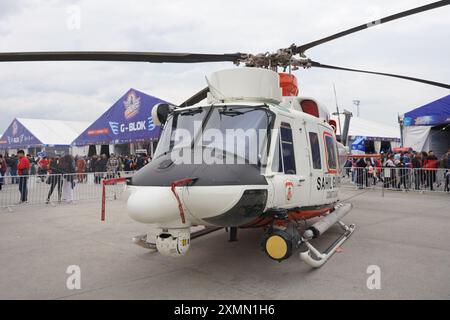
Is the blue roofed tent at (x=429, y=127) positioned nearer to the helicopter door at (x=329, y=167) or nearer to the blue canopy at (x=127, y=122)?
the helicopter door at (x=329, y=167)

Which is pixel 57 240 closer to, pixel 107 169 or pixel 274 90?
pixel 274 90

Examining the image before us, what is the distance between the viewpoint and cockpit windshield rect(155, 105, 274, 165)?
4.58 m

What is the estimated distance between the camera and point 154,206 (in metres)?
3.91

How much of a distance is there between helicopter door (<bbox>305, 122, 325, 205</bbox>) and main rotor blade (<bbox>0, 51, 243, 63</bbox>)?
2132 millimetres

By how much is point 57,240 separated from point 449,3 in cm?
730

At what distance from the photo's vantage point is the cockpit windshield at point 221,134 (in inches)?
180

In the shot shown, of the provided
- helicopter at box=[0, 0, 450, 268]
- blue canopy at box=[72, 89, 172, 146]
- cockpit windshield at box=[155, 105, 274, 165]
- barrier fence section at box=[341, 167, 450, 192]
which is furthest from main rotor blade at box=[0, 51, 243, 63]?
blue canopy at box=[72, 89, 172, 146]

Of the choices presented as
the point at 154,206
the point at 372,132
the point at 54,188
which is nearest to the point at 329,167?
the point at 154,206

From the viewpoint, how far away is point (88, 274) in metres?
4.97

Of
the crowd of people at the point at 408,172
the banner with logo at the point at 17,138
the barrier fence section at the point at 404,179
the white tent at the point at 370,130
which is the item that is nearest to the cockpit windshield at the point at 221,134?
the barrier fence section at the point at 404,179

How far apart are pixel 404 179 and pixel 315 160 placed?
38.6 feet

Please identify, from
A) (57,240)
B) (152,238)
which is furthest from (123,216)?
(152,238)

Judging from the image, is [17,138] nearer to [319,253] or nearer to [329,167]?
[329,167]

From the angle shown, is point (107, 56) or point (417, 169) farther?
point (417, 169)
